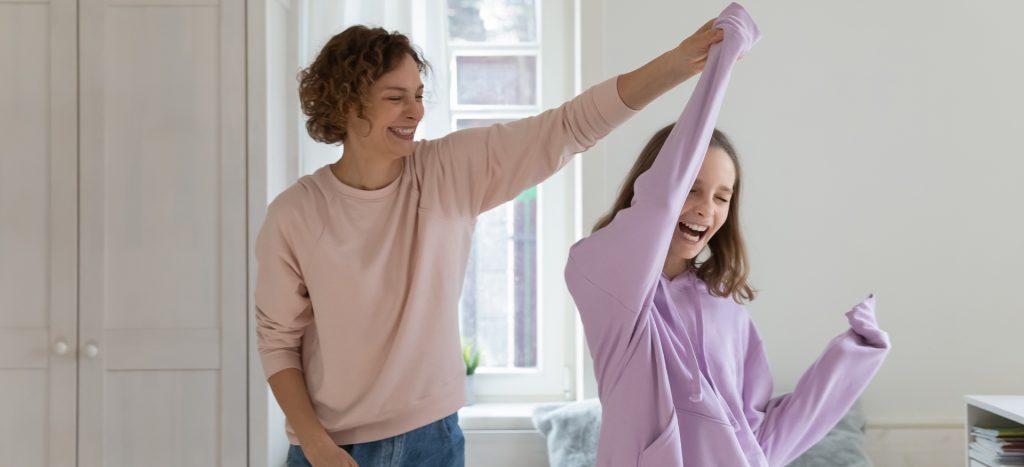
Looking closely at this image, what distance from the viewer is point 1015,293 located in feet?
8.76

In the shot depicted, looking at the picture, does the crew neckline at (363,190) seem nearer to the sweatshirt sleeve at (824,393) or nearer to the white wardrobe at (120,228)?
the sweatshirt sleeve at (824,393)

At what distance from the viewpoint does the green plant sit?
281 centimetres

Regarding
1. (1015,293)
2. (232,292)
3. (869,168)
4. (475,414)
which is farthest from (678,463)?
(1015,293)

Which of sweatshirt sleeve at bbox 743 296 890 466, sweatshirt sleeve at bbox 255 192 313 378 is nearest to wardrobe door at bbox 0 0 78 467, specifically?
sweatshirt sleeve at bbox 255 192 313 378

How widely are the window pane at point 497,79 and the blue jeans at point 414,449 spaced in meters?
1.58

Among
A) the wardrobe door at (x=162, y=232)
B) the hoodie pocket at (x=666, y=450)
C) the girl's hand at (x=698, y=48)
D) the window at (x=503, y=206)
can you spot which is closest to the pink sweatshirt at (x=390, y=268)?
the girl's hand at (x=698, y=48)

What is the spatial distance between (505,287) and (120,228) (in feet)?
3.98

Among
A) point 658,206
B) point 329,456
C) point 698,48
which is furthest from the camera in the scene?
point 329,456

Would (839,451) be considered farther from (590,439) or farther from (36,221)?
(36,221)

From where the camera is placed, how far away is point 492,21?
2916mm

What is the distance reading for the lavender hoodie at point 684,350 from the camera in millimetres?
1150

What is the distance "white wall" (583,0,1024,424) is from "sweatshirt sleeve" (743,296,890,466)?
1322 millimetres

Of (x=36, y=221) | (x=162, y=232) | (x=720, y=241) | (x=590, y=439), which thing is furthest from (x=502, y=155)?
(x=36, y=221)

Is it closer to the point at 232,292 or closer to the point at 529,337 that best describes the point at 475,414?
the point at 529,337
